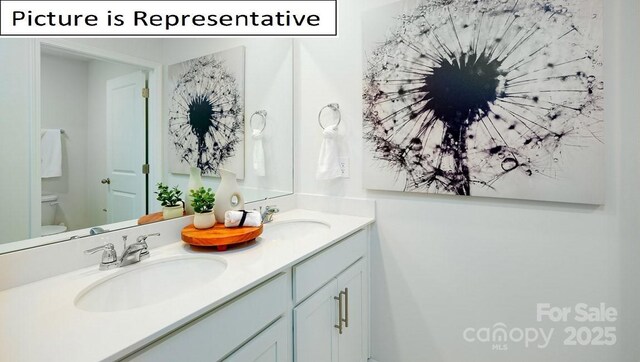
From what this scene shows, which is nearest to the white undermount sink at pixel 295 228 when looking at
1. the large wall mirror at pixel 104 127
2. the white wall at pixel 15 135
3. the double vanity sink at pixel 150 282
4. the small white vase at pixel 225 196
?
the small white vase at pixel 225 196

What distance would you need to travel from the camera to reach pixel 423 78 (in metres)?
1.49

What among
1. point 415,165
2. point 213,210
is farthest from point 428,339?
point 213,210

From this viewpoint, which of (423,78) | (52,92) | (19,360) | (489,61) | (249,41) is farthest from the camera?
(249,41)

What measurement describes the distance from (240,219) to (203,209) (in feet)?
0.51

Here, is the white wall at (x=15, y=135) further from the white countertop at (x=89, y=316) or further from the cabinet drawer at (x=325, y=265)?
the cabinet drawer at (x=325, y=265)

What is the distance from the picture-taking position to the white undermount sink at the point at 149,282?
0.88m

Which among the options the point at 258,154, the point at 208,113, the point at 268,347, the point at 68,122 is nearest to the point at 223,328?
the point at 268,347

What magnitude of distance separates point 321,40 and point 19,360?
1790mm

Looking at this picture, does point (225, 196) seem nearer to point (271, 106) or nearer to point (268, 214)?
point (268, 214)

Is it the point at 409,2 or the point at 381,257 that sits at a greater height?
the point at 409,2

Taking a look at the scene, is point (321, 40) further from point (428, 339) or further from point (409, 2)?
point (428, 339)

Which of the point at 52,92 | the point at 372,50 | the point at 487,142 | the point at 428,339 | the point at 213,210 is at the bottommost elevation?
the point at 428,339

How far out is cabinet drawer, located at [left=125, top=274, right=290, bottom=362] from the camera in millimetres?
686

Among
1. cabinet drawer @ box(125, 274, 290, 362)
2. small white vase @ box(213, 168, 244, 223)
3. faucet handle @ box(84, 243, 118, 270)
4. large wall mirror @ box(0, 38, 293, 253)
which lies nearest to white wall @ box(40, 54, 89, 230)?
large wall mirror @ box(0, 38, 293, 253)
